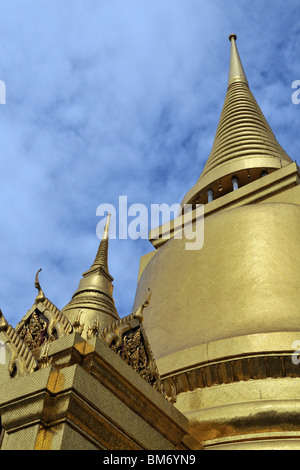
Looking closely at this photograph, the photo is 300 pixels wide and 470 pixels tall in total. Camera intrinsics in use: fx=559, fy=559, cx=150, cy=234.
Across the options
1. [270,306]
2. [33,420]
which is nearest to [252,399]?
[270,306]

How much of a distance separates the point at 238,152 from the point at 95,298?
13.2ft

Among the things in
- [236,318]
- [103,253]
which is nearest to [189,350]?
[236,318]

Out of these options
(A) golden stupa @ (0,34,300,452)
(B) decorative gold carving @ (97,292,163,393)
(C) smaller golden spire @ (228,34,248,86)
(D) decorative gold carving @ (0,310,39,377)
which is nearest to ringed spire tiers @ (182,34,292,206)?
(A) golden stupa @ (0,34,300,452)

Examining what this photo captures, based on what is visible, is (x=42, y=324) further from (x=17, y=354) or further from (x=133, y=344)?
(x=133, y=344)

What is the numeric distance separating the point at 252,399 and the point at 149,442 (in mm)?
1690

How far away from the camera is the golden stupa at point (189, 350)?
367 cm

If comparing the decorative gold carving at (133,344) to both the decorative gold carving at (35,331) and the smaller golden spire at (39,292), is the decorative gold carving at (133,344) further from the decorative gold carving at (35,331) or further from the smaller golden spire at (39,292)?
the smaller golden spire at (39,292)

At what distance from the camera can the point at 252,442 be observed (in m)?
5.02

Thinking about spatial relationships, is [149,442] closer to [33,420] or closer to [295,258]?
[33,420]

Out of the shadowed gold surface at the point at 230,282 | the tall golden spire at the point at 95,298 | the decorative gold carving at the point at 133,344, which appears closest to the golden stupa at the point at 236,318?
the shadowed gold surface at the point at 230,282

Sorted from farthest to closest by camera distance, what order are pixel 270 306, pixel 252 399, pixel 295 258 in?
1. pixel 295 258
2. pixel 270 306
3. pixel 252 399

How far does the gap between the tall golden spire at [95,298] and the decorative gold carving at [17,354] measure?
5.19m

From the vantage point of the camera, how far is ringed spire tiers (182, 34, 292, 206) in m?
10.4
